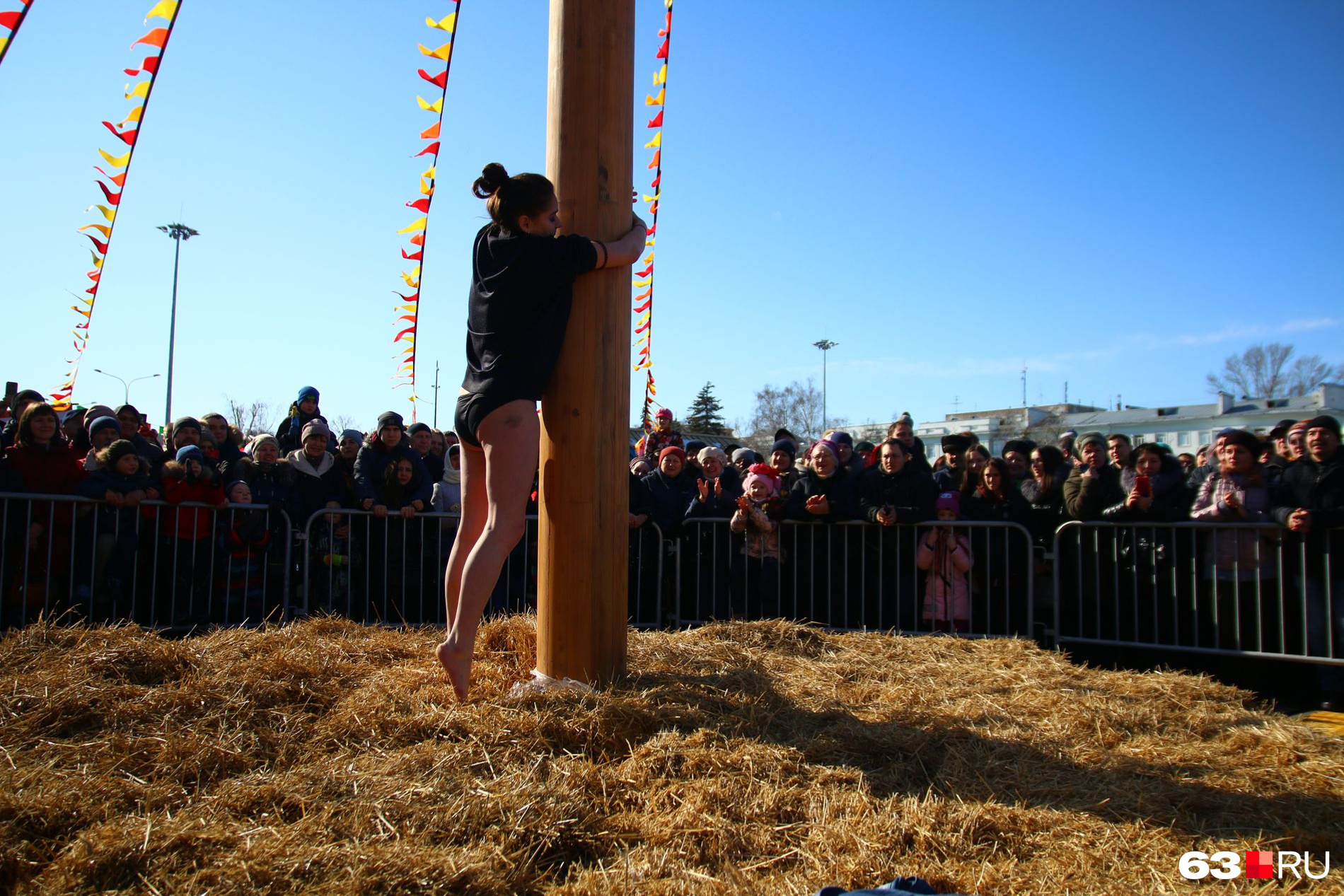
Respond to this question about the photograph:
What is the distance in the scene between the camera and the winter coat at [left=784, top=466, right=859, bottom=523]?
7.11m

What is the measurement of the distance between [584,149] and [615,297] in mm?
661

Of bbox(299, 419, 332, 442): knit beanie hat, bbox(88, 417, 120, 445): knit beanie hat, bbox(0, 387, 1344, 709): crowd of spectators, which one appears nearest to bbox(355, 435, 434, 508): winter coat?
bbox(0, 387, 1344, 709): crowd of spectators

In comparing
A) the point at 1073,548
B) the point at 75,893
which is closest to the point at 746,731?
the point at 75,893

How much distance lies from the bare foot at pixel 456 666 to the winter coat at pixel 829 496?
420 cm

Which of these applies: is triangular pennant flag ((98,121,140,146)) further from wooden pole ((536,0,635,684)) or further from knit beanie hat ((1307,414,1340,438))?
knit beanie hat ((1307,414,1340,438))

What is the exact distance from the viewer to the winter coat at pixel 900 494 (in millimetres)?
6879

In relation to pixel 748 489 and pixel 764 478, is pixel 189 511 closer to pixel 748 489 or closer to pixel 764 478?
pixel 748 489

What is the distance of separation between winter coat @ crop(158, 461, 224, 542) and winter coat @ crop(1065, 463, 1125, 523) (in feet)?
21.8

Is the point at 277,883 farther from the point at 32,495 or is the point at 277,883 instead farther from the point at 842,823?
the point at 32,495

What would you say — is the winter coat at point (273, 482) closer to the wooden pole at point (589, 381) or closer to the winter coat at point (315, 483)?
the winter coat at point (315, 483)

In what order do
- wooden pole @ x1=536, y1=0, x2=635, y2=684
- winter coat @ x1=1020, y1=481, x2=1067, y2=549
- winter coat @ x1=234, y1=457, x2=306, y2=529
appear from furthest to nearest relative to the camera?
1. winter coat @ x1=234, y1=457, x2=306, y2=529
2. winter coat @ x1=1020, y1=481, x2=1067, y2=549
3. wooden pole @ x1=536, y1=0, x2=635, y2=684

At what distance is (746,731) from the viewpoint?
128 inches

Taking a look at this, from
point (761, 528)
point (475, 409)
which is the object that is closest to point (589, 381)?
point (475, 409)

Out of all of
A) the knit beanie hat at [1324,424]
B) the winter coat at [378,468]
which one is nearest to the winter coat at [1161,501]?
the knit beanie hat at [1324,424]
